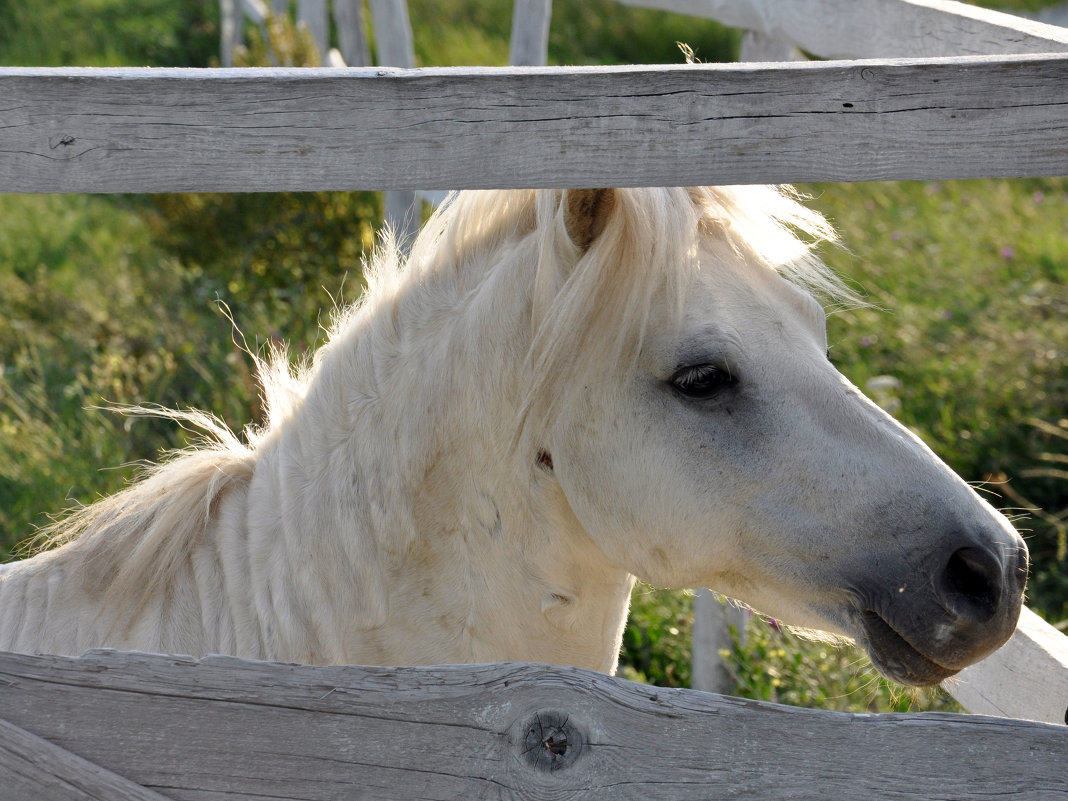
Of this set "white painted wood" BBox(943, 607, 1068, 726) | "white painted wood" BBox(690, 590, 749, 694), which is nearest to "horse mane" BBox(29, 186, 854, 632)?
"white painted wood" BBox(943, 607, 1068, 726)

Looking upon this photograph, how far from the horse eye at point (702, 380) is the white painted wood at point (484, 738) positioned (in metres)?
0.56

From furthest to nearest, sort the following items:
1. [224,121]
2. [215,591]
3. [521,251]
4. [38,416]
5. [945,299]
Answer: [945,299]
[38,416]
[215,591]
[521,251]
[224,121]

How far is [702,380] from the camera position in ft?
4.84

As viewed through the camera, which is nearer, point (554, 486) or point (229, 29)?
point (554, 486)

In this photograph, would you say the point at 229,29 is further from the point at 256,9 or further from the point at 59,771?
the point at 59,771

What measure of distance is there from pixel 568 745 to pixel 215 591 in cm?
95

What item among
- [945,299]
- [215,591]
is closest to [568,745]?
[215,591]

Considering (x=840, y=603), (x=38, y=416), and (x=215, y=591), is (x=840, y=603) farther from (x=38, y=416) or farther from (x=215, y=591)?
(x=38, y=416)

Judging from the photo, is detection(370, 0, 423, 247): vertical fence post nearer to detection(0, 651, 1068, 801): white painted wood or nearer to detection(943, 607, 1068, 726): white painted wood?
detection(943, 607, 1068, 726): white painted wood

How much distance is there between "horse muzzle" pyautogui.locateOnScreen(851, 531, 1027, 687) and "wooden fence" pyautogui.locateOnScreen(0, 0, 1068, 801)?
0.34 m

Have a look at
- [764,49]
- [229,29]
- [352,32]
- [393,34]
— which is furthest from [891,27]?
[229,29]

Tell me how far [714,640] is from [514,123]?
8.16 ft

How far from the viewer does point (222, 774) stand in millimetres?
1029

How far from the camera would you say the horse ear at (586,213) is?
4.75 ft
